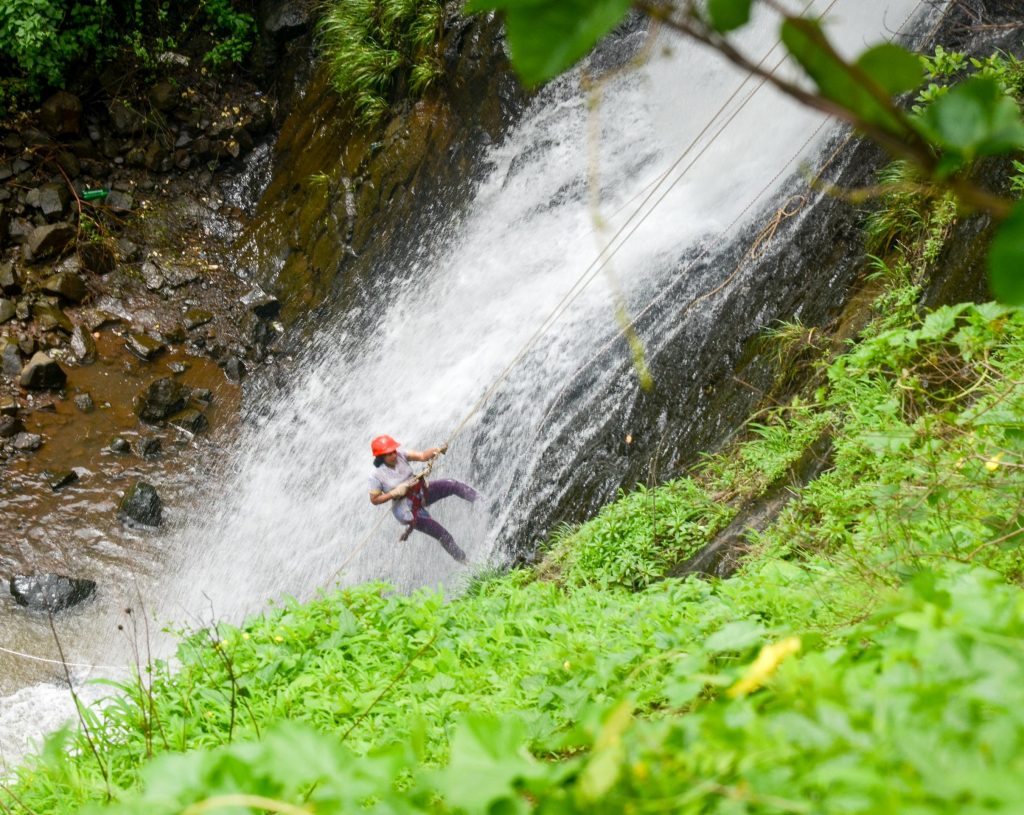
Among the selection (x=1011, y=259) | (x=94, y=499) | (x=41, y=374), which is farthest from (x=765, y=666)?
(x=41, y=374)

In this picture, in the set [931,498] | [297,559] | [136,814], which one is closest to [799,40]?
[136,814]

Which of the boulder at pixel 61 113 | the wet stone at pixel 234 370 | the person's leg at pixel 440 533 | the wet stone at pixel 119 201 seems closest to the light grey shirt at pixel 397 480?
the person's leg at pixel 440 533

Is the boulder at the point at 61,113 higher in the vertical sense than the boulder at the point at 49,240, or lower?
higher

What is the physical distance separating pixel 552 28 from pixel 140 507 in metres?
7.51

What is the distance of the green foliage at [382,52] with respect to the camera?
7.71 meters

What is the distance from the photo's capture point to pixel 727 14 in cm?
62

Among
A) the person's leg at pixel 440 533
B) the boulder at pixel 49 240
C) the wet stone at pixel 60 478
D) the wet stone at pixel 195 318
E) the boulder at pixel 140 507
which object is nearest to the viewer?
the person's leg at pixel 440 533

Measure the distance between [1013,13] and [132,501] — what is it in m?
7.94

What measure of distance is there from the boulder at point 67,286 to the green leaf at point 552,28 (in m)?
9.15

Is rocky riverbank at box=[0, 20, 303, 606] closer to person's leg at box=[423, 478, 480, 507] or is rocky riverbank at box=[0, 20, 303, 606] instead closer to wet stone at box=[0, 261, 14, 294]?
wet stone at box=[0, 261, 14, 294]

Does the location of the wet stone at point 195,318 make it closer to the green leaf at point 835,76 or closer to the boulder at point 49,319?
the boulder at point 49,319

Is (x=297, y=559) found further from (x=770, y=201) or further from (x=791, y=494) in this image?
(x=770, y=201)

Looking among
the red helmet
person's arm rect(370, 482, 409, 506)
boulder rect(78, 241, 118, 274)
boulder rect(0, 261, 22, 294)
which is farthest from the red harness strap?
boulder rect(0, 261, 22, 294)

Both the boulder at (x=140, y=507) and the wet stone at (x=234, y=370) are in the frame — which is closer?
the boulder at (x=140, y=507)
